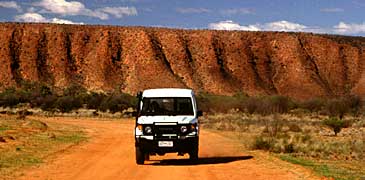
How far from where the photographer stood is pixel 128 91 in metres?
92.6

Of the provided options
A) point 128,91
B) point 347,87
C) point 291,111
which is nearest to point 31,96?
point 128,91

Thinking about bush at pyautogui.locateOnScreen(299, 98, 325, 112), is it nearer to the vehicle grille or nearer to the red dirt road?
the red dirt road

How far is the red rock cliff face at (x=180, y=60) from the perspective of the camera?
314ft

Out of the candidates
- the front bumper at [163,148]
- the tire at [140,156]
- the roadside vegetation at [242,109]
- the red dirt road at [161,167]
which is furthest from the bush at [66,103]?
the front bumper at [163,148]

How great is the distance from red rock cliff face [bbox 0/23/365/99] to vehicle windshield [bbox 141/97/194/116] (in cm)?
7146

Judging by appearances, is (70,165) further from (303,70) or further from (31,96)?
(303,70)

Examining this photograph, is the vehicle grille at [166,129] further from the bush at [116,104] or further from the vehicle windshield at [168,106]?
the bush at [116,104]

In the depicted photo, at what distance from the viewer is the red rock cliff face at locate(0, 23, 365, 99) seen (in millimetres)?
95812

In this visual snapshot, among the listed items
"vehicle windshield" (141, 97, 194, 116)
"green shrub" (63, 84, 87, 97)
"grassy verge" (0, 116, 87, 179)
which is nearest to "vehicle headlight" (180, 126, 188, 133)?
"vehicle windshield" (141, 97, 194, 116)

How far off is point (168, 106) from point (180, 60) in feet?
265

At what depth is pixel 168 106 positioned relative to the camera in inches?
794

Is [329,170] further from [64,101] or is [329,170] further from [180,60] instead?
[180,60]

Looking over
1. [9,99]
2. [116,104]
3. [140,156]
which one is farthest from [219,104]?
[140,156]

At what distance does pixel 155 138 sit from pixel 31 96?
62.3 m
